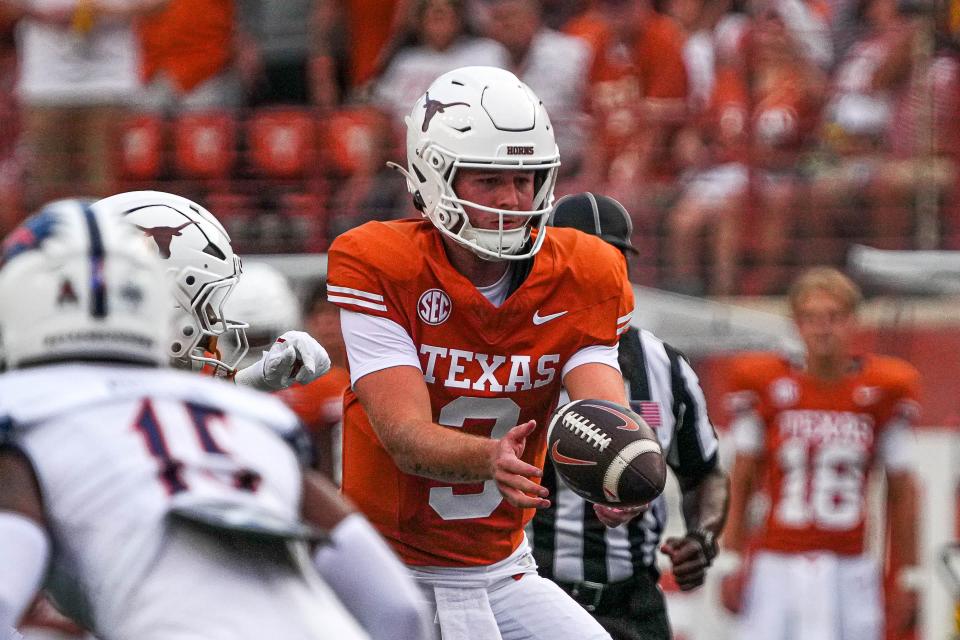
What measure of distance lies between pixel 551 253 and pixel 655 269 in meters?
5.66

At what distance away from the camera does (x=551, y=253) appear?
4.43 metres

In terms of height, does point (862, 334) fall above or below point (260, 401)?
below

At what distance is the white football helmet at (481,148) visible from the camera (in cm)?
432

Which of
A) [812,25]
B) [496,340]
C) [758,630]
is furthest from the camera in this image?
[812,25]

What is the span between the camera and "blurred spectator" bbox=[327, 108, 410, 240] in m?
9.83

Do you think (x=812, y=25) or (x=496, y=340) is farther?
(x=812, y=25)

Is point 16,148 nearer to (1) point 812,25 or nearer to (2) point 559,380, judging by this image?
(1) point 812,25

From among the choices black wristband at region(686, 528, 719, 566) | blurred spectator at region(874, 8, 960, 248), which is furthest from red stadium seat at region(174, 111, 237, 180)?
black wristband at region(686, 528, 719, 566)

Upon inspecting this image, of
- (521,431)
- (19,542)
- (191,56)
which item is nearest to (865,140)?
(191,56)

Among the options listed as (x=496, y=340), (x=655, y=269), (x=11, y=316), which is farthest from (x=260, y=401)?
(x=655, y=269)

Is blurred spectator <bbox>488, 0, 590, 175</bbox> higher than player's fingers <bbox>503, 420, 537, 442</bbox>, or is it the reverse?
player's fingers <bbox>503, 420, 537, 442</bbox>

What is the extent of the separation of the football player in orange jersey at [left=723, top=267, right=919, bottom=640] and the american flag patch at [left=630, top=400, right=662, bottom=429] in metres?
3.11

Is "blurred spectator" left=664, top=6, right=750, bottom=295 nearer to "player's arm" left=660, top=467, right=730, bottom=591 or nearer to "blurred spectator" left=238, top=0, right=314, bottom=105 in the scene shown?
"blurred spectator" left=238, top=0, right=314, bottom=105

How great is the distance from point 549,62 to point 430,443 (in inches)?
260
